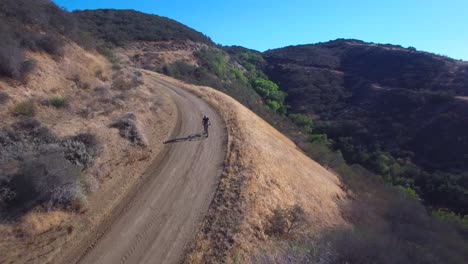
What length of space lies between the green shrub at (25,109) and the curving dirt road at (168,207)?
6180 mm

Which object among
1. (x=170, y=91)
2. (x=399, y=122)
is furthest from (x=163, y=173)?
(x=399, y=122)

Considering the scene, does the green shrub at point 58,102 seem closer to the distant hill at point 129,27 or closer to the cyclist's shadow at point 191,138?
the cyclist's shadow at point 191,138

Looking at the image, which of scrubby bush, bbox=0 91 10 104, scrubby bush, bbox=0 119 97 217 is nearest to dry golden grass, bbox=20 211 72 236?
scrubby bush, bbox=0 119 97 217

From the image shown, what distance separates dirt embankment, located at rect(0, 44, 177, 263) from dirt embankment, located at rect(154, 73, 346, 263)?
3984mm

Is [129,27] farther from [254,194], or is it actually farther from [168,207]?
[168,207]

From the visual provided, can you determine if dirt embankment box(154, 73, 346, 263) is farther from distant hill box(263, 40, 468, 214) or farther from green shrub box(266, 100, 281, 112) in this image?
green shrub box(266, 100, 281, 112)

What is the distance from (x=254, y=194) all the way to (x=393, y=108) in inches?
2090

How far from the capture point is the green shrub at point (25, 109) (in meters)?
17.3

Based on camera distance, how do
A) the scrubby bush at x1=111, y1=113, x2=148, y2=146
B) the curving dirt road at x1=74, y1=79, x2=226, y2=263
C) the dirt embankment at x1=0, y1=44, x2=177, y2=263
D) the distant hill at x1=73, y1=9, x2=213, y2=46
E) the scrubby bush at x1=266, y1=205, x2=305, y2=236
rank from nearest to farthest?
the dirt embankment at x1=0, y1=44, x2=177, y2=263
the curving dirt road at x1=74, y1=79, x2=226, y2=263
the scrubby bush at x1=266, y1=205, x2=305, y2=236
the scrubby bush at x1=111, y1=113, x2=148, y2=146
the distant hill at x1=73, y1=9, x2=213, y2=46

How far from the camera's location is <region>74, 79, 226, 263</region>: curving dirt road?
12.2m

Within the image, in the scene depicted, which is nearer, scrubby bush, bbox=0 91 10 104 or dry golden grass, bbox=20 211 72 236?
dry golden grass, bbox=20 211 72 236

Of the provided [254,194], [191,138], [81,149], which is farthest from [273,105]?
[81,149]

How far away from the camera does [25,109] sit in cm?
1748

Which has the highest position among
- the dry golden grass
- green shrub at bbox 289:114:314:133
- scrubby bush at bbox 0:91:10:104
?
scrubby bush at bbox 0:91:10:104
